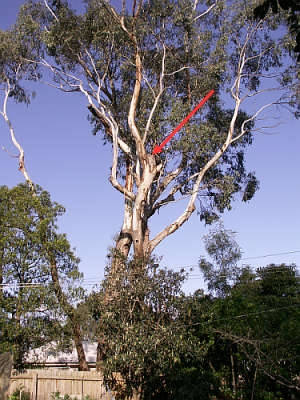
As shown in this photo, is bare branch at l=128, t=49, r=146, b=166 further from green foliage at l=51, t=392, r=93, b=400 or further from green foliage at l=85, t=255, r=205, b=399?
green foliage at l=51, t=392, r=93, b=400

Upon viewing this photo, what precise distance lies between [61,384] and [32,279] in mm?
3470

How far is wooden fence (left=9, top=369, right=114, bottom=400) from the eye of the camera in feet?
52.3

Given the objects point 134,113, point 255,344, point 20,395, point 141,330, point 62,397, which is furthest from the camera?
point 134,113

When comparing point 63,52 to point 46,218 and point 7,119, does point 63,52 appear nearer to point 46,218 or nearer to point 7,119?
point 7,119

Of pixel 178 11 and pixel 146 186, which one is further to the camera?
pixel 178 11

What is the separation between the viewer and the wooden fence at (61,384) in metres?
15.9

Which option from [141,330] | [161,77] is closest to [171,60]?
[161,77]

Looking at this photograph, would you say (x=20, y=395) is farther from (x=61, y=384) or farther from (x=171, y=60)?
(x=171, y=60)

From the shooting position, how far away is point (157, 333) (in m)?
12.8

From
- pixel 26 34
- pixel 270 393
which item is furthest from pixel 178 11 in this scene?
pixel 270 393

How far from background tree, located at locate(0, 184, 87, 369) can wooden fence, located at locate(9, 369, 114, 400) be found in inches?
44.9

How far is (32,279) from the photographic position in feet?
52.4

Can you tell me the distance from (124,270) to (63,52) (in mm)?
10904

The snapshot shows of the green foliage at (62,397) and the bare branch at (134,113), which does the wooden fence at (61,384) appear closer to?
the green foliage at (62,397)
